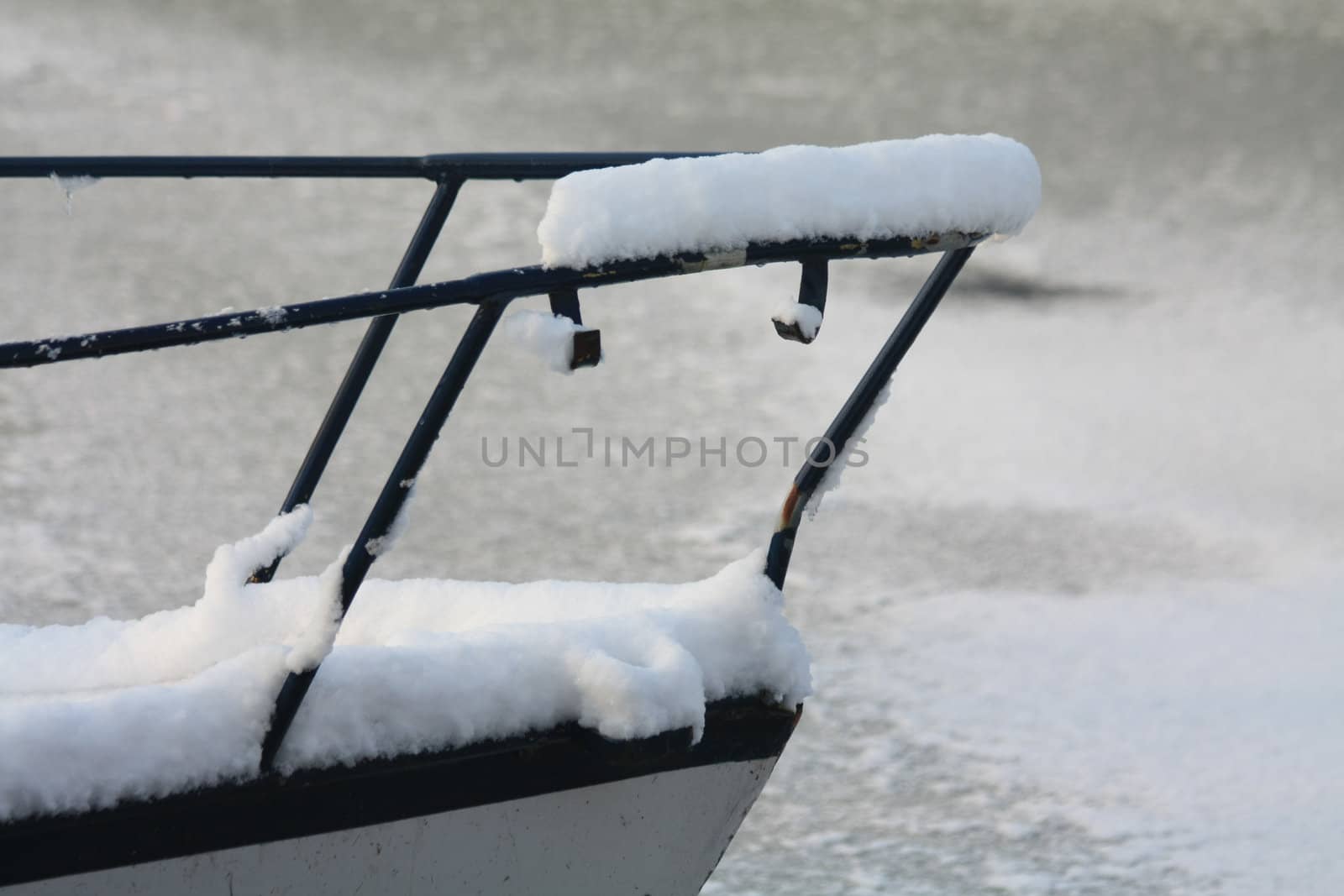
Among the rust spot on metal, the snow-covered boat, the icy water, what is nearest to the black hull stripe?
the snow-covered boat

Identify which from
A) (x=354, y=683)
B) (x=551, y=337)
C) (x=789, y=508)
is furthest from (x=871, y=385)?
(x=354, y=683)

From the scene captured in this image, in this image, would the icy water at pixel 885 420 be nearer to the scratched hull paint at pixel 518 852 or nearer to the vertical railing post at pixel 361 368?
the scratched hull paint at pixel 518 852

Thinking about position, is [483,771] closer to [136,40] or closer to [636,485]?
[636,485]

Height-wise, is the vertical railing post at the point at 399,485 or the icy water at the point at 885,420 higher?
the vertical railing post at the point at 399,485

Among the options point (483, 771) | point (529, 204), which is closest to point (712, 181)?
point (483, 771)

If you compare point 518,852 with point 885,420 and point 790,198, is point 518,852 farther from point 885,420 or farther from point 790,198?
point 885,420

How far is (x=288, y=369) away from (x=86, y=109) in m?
2.10

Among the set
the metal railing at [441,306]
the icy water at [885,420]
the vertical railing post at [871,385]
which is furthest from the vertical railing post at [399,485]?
the icy water at [885,420]

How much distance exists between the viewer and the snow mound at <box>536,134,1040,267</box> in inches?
44.0

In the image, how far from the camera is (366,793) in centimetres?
125

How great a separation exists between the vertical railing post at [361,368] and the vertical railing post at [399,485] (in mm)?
319

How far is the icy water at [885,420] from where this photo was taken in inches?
77.4

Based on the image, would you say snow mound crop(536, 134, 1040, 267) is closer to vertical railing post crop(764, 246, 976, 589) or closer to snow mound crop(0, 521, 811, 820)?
vertical railing post crop(764, 246, 976, 589)

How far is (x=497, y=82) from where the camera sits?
511cm
